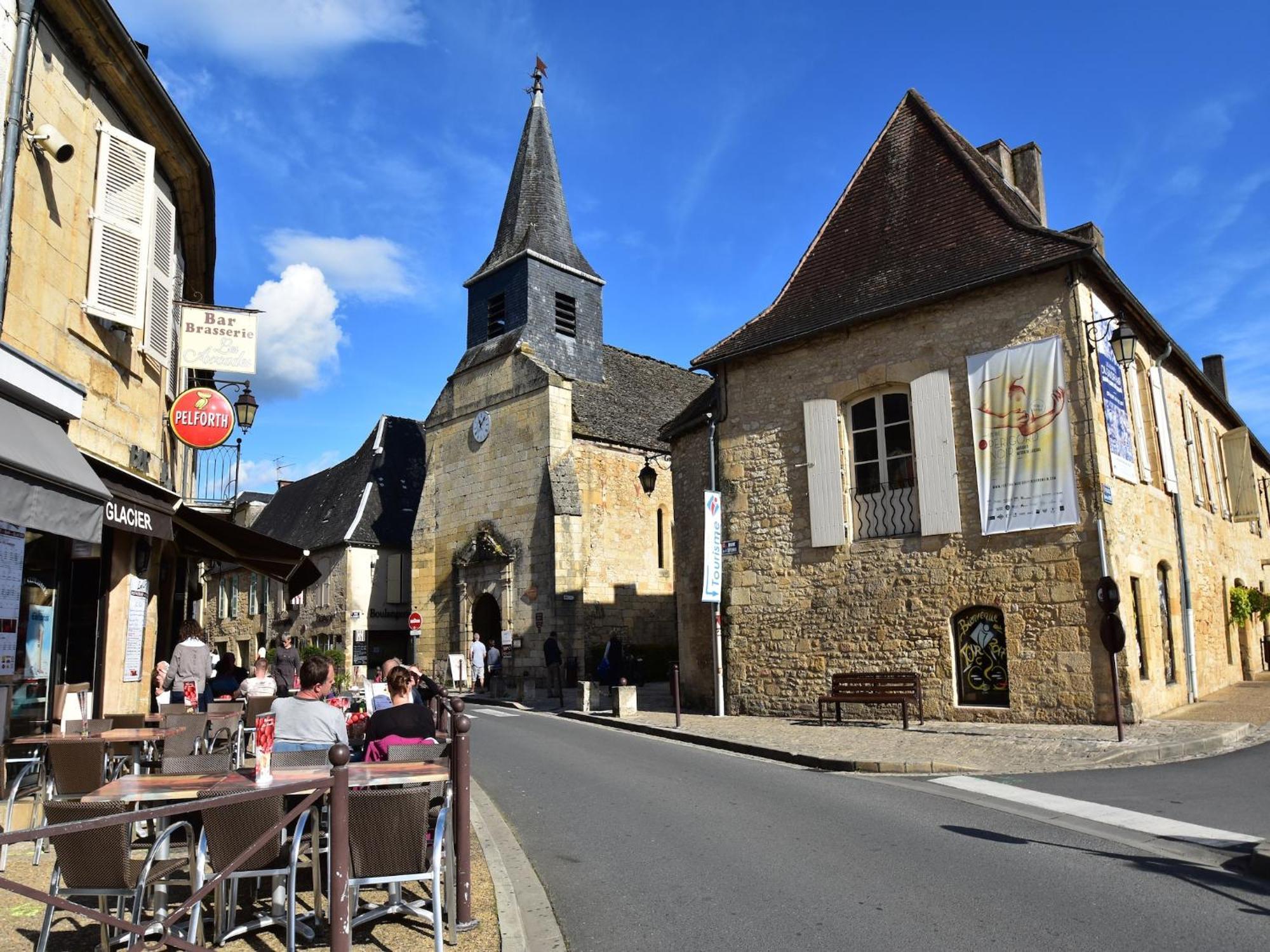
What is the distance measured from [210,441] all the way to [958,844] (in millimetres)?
8054

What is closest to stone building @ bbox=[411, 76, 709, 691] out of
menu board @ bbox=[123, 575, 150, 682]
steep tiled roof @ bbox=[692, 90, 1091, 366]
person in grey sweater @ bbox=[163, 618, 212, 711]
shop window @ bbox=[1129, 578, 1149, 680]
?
steep tiled roof @ bbox=[692, 90, 1091, 366]

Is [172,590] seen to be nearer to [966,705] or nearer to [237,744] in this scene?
[237,744]

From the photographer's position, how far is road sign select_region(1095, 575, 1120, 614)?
1097 centimetres

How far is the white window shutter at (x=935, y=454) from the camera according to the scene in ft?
44.4

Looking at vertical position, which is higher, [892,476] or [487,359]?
[487,359]

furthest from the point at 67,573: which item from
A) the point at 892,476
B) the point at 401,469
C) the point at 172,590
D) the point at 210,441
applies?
the point at 401,469

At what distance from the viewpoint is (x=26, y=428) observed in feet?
22.2

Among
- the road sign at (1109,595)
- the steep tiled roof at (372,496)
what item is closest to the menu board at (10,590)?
the road sign at (1109,595)

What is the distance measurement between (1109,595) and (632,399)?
66.7 ft

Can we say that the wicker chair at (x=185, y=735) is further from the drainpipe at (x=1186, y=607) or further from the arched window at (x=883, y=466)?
the drainpipe at (x=1186, y=607)

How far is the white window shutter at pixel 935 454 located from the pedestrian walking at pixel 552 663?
34.8 feet

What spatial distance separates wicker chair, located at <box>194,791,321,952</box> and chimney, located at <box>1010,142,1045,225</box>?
16587mm

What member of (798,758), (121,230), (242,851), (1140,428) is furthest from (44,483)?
(1140,428)

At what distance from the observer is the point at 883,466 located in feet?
47.6
